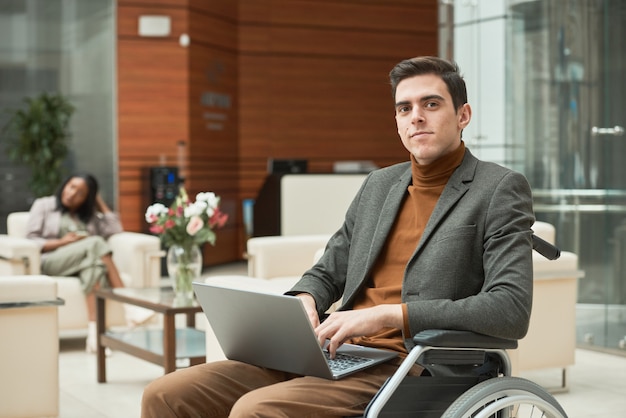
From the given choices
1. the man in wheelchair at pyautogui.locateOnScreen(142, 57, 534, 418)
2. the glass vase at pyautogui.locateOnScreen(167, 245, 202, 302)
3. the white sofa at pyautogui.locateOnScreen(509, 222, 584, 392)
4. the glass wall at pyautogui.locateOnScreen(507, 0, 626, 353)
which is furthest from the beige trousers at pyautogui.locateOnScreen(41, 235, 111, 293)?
the man in wheelchair at pyautogui.locateOnScreen(142, 57, 534, 418)

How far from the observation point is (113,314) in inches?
242

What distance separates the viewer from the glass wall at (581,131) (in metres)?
6.11

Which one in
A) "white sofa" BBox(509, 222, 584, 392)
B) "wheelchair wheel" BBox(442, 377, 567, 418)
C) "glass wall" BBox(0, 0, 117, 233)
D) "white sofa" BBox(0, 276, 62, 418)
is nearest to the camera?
"wheelchair wheel" BBox(442, 377, 567, 418)

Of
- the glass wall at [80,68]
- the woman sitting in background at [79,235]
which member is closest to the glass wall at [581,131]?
the woman sitting in background at [79,235]

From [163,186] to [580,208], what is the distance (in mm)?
5234

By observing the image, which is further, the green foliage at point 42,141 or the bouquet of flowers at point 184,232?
the green foliage at point 42,141

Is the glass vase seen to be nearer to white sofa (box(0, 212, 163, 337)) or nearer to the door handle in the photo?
white sofa (box(0, 212, 163, 337))

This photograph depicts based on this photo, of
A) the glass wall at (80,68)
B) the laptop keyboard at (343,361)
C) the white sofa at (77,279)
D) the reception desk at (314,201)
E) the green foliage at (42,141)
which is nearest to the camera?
the laptop keyboard at (343,361)

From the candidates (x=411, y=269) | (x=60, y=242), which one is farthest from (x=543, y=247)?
(x=60, y=242)

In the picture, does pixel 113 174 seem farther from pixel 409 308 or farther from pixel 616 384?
pixel 409 308

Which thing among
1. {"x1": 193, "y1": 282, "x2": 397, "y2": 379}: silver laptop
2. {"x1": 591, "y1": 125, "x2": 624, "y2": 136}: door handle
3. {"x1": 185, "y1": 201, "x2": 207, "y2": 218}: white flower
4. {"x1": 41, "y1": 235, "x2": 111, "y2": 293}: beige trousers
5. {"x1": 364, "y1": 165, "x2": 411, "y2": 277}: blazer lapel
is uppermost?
{"x1": 591, "y1": 125, "x2": 624, "y2": 136}: door handle

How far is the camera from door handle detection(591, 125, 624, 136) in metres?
6.08

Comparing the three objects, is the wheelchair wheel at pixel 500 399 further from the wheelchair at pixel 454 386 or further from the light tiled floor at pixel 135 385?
the light tiled floor at pixel 135 385

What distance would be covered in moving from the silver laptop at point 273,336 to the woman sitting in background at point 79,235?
147 inches
